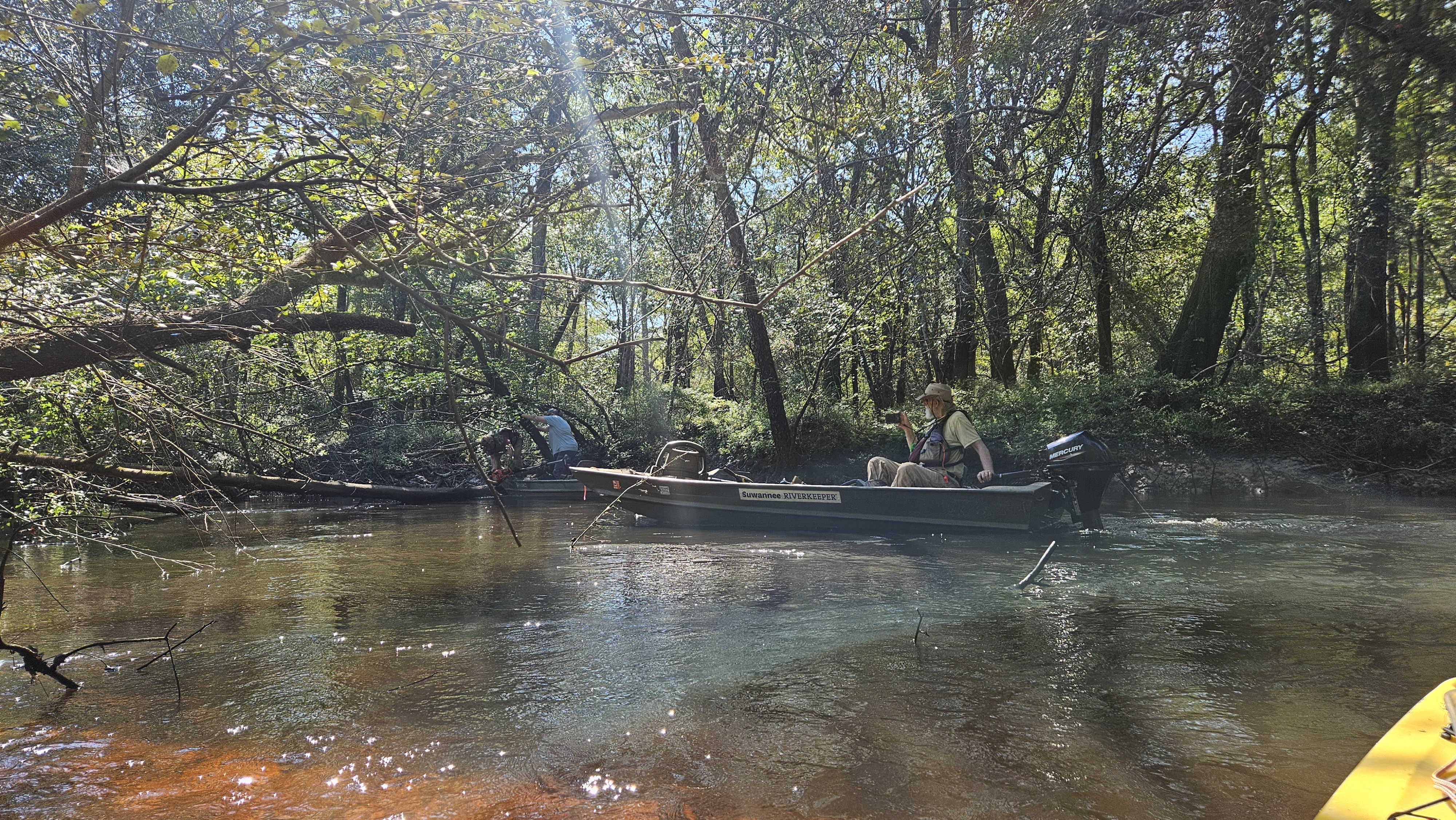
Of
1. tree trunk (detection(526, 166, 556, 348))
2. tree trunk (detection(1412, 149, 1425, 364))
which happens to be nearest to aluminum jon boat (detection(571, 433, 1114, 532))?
tree trunk (detection(526, 166, 556, 348))

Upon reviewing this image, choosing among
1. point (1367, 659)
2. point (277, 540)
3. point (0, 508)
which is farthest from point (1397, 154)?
point (277, 540)

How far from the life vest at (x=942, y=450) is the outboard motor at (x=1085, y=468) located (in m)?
0.95

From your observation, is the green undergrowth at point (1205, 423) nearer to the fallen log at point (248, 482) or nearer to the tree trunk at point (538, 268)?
the tree trunk at point (538, 268)

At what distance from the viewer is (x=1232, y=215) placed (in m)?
10.5

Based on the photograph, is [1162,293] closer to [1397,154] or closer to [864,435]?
[864,435]

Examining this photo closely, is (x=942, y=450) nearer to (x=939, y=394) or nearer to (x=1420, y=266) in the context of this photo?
(x=939, y=394)

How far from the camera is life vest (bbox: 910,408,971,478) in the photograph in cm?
877

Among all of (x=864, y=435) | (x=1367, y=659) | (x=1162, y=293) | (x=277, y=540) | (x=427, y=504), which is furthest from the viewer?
(x=1162, y=293)

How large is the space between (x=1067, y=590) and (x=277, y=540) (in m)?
8.79

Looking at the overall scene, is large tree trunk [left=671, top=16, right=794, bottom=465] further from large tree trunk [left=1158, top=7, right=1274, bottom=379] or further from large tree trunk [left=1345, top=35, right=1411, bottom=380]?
large tree trunk [left=1158, top=7, right=1274, bottom=379]

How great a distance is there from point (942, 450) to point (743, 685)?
205 inches

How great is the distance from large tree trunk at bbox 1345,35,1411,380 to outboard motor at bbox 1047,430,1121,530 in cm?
317

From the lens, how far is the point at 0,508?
3.98 meters

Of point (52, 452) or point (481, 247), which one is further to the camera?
point (52, 452)
